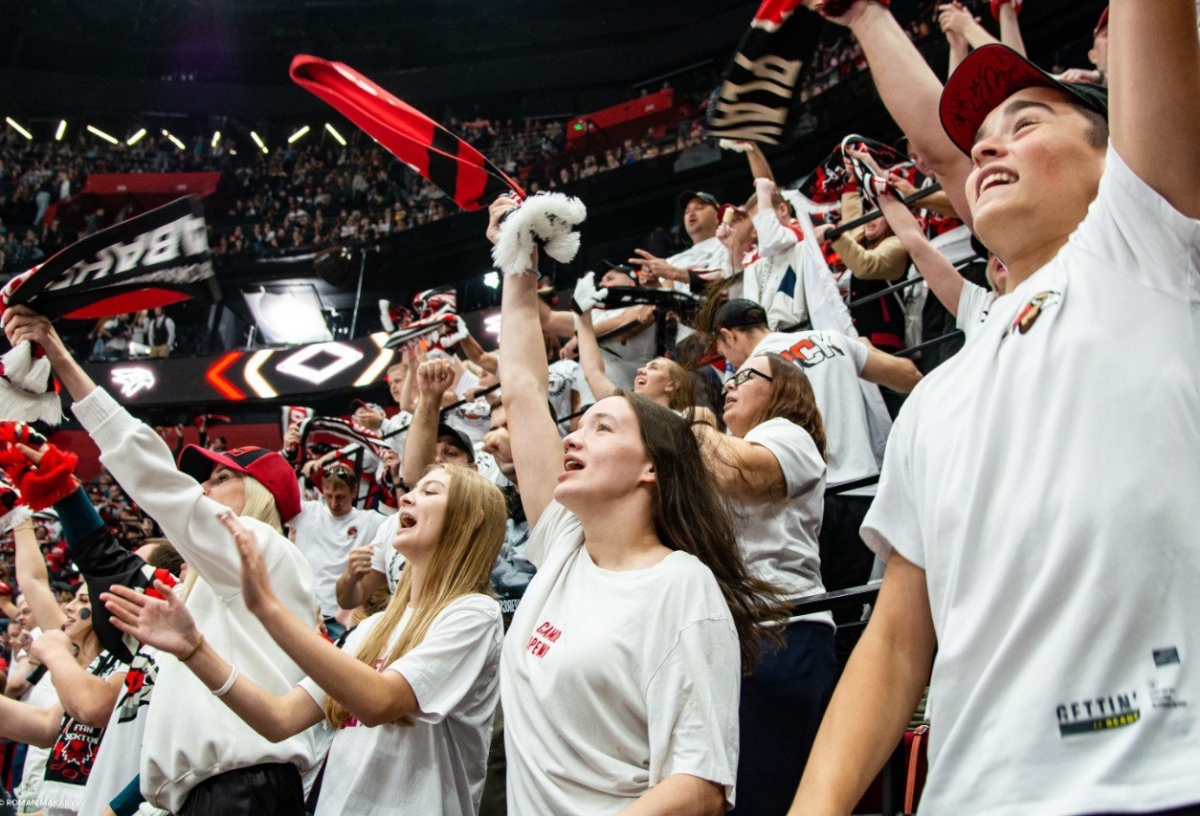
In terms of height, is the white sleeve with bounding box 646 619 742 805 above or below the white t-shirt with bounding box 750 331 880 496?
below

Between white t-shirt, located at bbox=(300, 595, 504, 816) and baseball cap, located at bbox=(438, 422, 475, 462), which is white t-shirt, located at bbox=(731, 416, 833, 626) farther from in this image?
baseball cap, located at bbox=(438, 422, 475, 462)

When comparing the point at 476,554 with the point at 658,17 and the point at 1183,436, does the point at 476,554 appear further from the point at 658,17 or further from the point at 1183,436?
the point at 658,17

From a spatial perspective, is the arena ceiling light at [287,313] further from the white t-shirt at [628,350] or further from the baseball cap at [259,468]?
the baseball cap at [259,468]

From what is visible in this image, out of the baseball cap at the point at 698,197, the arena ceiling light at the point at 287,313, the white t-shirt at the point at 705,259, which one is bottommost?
the white t-shirt at the point at 705,259

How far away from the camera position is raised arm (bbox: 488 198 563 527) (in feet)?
7.65

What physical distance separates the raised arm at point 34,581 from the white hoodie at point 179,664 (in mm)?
1501

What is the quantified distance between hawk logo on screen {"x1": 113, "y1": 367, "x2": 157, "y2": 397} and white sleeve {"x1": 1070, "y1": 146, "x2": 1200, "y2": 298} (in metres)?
18.6

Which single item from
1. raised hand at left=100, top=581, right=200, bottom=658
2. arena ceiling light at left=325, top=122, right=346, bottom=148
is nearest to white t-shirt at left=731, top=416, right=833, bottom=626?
raised hand at left=100, top=581, right=200, bottom=658

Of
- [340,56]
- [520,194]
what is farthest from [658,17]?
[520,194]

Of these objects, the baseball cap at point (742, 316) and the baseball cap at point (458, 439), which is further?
the baseball cap at point (458, 439)

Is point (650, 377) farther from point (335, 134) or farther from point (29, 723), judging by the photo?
point (335, 134)

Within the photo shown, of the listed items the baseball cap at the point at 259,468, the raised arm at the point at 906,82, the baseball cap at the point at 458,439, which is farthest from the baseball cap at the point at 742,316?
the raised arm at the point at 906,82

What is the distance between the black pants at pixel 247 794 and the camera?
2.49 m

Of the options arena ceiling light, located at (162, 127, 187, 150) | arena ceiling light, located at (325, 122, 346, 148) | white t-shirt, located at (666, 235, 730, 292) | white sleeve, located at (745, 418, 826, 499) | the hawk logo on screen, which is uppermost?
arena ceiling light, located at (162, 127, 187, 150)
